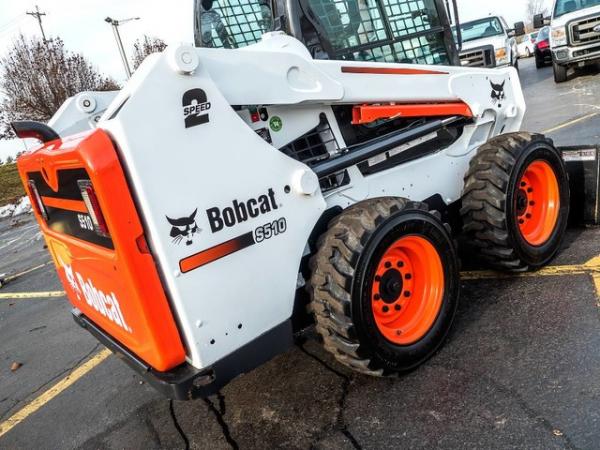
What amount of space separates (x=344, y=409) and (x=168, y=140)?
1.69 m

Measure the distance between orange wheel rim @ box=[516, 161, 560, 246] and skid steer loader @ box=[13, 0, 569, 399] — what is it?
0.08m

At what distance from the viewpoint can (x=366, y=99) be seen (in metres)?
2.93

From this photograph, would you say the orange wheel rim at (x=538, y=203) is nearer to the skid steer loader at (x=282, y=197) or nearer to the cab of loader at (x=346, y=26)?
the skid steer loader at (x=282, y=197)

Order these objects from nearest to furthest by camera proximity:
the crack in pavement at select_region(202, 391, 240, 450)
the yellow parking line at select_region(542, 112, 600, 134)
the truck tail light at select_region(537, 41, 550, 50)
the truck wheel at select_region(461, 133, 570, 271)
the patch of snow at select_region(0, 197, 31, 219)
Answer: the crack in pavement at select_region(202, 391, 240, 450), the truck wheel at select_region(461, 133, 570, 271), the yellow parking line at select_region(542, 112, 600, 134), the patch of snow at select_region(0, 197, 31, 219), the truck tail light at select_region(537, 41, 550, 50)

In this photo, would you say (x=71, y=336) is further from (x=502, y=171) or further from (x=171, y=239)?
(x=502, y=171)

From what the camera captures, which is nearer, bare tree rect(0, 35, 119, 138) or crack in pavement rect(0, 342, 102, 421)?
crack in pavement rect(0, 342, 102, 421)

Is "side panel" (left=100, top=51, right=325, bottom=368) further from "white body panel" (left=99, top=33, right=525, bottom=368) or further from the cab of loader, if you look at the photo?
the cab of loader

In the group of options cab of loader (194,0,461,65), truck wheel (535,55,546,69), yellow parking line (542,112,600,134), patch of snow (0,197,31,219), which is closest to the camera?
cab of loader (194,0,461,65)

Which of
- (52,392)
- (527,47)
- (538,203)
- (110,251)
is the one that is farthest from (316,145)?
(527,47)

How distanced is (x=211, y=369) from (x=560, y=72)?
1472 cm

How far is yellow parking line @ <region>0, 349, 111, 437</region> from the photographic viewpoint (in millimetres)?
3338

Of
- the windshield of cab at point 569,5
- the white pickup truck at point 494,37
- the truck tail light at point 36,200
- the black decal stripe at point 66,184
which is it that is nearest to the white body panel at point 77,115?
the truck tail light at point 36,200

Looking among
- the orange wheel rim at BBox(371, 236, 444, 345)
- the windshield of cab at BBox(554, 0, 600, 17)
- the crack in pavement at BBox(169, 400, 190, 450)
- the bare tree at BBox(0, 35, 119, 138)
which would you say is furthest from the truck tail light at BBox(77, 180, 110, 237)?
the bare tree at BBox(0, 35, 119, 138)

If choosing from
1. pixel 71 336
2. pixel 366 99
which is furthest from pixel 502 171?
pixel 71 336
